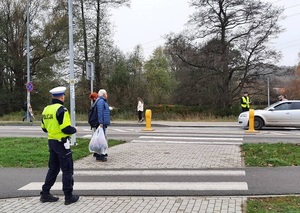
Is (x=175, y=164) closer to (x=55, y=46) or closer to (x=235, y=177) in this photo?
(x=235, y=177)

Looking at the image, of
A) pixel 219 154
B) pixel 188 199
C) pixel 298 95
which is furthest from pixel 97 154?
pixel 298 95

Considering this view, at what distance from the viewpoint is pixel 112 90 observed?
36.4 meters

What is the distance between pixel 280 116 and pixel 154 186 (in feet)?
45.7

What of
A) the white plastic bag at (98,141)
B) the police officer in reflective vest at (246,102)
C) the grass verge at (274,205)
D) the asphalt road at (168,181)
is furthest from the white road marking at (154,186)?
the police officer in reflective vest at (246,102)

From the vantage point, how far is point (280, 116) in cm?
1952

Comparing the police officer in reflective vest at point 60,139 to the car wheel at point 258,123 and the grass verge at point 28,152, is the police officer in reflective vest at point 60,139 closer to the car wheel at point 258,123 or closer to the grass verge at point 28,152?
the grass verge at point 28,152

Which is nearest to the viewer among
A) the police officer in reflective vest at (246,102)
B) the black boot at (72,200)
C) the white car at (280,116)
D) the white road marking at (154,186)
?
the black boot at (72,200)

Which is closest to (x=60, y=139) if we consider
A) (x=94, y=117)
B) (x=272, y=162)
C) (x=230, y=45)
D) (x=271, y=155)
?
(x=94, y=117)

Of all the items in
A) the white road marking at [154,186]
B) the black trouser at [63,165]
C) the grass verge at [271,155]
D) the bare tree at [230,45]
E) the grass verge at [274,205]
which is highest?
the bare tree at [230,45]

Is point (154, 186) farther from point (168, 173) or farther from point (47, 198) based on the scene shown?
point (47, 198)

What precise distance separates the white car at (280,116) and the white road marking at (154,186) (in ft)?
42.5

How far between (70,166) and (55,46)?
37.2 meters

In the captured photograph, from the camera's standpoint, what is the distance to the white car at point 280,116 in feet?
63.7

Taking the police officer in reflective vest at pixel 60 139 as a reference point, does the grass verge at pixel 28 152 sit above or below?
below
